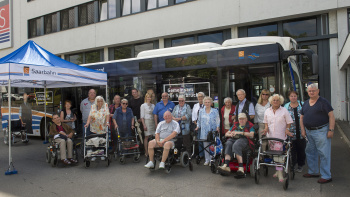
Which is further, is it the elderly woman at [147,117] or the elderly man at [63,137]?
the elderly woman at [147,117]

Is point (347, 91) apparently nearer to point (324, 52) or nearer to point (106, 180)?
point (324, 52)

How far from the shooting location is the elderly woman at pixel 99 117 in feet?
24.2

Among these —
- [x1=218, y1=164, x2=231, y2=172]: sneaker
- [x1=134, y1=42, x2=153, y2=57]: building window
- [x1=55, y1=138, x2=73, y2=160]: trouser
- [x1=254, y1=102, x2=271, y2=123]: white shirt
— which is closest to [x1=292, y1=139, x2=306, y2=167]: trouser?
[x1=254, y1=102, x2=271, y2=123]: white shirt

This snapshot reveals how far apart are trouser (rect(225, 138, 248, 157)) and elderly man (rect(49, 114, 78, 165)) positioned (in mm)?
3948

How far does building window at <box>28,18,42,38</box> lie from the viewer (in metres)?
24.9

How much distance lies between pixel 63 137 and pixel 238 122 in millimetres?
4425

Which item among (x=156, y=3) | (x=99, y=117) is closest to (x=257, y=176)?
(x=99, y=117)

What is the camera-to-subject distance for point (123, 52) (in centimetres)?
1986

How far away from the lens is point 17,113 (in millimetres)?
11273

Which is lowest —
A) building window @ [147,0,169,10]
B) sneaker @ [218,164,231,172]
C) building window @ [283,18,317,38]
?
sneaker @ [218,164,231,172]

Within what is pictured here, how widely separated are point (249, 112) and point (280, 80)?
111 centimetres

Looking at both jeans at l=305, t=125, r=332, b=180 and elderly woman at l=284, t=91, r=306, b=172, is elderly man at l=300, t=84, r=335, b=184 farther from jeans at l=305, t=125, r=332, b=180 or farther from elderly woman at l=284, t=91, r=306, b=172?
elderly woman at l=284, t=91, r=306, b=172

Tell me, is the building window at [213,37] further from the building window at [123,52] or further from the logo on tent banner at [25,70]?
the logo on tent banner at [25,70]

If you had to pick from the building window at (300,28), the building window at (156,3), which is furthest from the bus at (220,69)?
the building window at (156,3)
